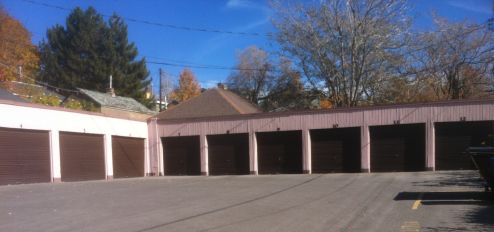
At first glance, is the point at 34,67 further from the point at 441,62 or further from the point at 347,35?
the point at 441,62

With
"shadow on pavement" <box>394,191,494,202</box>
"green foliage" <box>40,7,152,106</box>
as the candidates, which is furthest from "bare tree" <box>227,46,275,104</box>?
"shadow on pavement" <box>394,191,494,202</box>

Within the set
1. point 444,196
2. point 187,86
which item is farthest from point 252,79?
point 444,196

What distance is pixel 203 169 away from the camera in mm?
32562

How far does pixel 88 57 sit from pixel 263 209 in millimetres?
51822

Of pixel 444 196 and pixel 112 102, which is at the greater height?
pixel 112 102

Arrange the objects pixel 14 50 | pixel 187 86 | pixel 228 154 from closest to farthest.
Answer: pixel 228 154
pixel 14 50
pixel 187 86

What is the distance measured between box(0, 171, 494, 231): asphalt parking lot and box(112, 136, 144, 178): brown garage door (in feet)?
40.6

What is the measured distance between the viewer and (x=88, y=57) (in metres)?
60.5

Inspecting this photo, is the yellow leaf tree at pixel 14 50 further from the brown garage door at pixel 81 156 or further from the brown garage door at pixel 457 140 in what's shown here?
the brown garage door at pixel 457 140

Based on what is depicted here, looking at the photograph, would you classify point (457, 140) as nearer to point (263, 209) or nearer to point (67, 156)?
point (263, 209)

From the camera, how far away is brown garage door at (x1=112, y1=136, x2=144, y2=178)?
102 feet

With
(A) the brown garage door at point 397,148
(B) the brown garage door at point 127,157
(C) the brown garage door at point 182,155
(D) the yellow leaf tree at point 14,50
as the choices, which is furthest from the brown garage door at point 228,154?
(D) the yellow leaf tree at point 14,50

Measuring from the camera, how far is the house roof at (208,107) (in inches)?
1608

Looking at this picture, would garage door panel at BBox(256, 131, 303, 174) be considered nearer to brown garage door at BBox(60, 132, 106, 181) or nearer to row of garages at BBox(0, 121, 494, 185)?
row of garages at BBox(0, 121, 494, 185)
